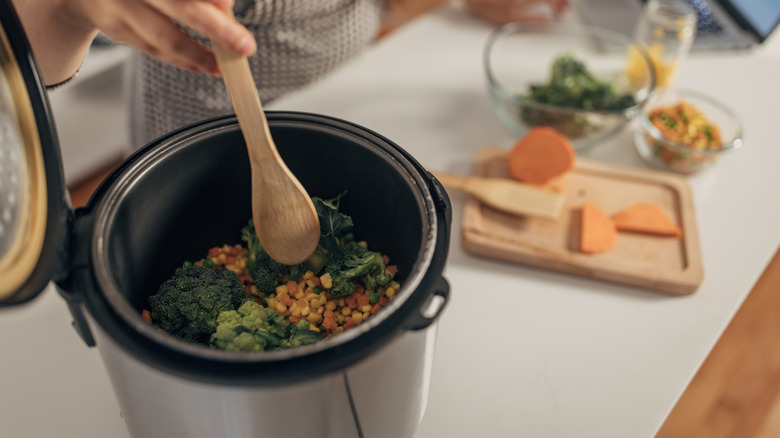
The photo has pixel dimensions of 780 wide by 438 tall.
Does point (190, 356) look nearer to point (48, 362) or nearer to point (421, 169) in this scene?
point (421, 169)

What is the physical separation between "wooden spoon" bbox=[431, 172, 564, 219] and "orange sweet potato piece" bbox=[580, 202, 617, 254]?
6 cm

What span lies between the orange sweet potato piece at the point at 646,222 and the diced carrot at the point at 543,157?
0.15 m

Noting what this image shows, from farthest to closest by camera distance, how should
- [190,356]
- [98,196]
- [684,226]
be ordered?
[684,226] → [98,196] → [190,356]

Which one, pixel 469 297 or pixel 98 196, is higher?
pixel 98 196

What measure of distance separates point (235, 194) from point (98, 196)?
10.6 inches

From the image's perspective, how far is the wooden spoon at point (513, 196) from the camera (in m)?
1.16

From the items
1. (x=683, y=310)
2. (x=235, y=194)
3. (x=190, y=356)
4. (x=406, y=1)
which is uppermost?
(x=190, y=356)

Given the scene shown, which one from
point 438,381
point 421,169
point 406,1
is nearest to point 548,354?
point 438,381

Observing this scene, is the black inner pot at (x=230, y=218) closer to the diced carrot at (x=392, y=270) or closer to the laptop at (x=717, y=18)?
the diced carrot at (x=392, y=270)

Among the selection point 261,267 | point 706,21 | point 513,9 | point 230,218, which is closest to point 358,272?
point 261,267

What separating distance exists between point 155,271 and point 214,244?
5.2 inches

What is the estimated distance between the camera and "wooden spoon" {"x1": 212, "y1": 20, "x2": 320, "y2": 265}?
0.71m

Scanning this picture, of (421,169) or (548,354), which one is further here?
(548,354)

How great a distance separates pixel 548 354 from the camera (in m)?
0.98
